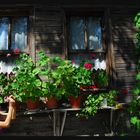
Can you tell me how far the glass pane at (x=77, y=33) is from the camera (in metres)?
7.02

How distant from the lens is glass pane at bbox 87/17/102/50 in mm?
7059

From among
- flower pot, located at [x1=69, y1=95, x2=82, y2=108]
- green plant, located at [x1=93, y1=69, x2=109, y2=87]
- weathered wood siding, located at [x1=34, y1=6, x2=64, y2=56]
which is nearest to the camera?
flower pot, located at [x1=69, y1=95, x2=82, y2=108]

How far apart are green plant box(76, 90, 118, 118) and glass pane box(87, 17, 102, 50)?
4.27 ft

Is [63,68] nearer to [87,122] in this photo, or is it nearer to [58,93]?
[58,93]

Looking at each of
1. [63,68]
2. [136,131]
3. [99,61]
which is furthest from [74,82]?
[136,131]

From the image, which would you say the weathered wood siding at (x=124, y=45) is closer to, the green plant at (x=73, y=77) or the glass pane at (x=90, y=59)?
the glass pane at (x=90, y=59)

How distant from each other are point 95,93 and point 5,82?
6.00 ft

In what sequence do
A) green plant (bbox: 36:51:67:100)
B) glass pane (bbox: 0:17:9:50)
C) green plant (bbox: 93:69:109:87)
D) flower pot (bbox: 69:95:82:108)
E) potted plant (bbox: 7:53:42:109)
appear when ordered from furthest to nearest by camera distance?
glass pane (bbox: 0:17:9:50) < green plant (bbox: 93:69:109:87) < flower pot (bbox: 69:95:82:108) < green plant (bbox: 36:51:67:100) < potted plant (bbox: 7:53:42:109)

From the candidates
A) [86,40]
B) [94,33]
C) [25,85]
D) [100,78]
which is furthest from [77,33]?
[25,85]

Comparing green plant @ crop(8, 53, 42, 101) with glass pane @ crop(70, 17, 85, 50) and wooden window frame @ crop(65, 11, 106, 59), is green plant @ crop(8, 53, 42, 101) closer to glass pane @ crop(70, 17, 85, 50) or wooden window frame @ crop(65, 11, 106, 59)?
wooden window frame @ crop(65, 11, 106, 59)

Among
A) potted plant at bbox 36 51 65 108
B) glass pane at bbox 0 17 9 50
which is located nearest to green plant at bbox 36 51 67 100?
potted plant at bbox 36 51 65 108

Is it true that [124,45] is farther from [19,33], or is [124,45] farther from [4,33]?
[4,33]

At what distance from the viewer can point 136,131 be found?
641 cm

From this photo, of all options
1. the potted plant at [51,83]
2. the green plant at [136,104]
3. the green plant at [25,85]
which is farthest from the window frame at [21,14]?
the green plant at [136,104]
